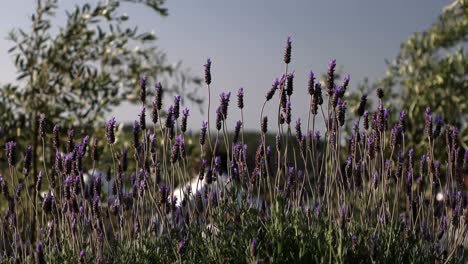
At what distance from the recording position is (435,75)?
7.18 meters

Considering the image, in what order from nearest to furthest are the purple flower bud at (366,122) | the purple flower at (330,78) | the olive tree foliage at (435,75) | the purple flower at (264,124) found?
1. the purple flower at (330,78)
2. the purple flower at (264,124)
3. the purple flower bud at (366,122)
4. the olive tree foliage at (435,75)

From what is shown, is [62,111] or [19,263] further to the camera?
[62,111]

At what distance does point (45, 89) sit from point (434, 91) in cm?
347

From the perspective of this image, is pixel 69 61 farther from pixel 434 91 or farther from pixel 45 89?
pixel 434 91

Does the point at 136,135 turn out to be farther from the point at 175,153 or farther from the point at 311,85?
the point at 311,85

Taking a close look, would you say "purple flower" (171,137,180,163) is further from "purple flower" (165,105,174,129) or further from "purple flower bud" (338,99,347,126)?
"purple flower bud" (338,99,347,126)

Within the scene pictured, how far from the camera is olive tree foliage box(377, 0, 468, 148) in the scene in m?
7.11

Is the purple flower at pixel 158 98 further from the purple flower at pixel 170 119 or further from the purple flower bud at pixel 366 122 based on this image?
the purple flower bud at pixel 366 122

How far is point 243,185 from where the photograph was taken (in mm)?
3543

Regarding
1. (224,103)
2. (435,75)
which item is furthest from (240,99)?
(435,75)

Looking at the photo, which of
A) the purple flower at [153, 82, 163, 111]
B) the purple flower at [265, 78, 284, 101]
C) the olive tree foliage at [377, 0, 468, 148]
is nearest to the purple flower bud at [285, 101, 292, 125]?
the purple flower at [265, 78, 284, 101]

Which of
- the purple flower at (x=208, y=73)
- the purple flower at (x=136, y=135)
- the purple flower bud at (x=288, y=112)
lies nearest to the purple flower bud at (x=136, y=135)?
the purple flower at (x=136, y=135)

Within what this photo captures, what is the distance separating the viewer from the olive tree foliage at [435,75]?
7.11 meters

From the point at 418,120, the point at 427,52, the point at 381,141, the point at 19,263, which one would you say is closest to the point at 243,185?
the point at 381,141
